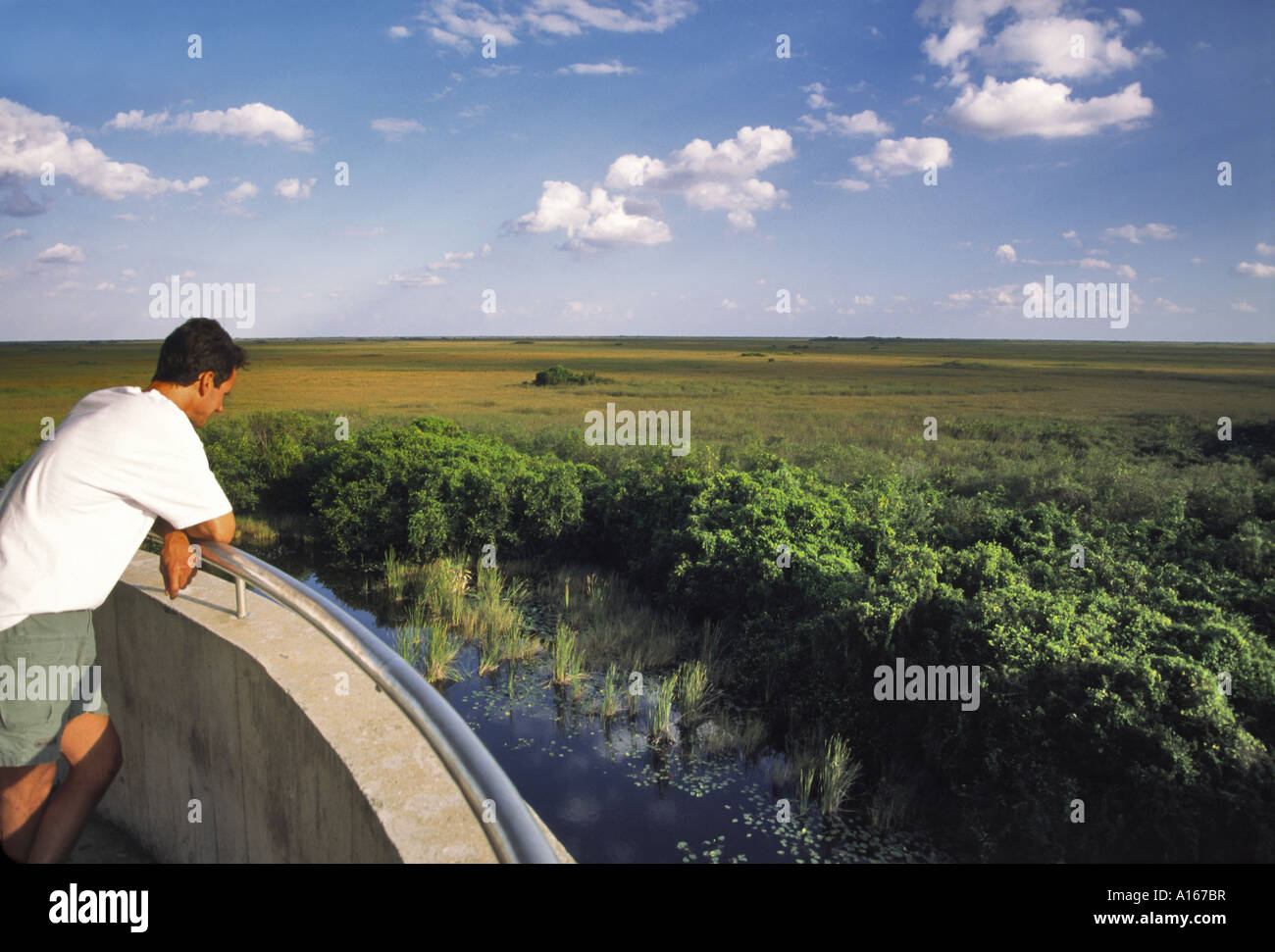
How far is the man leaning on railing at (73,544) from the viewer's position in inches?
94.4

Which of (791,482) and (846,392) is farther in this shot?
(846,392)

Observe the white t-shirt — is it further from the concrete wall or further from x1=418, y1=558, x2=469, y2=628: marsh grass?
x1=418, y1=558, x2=469, y2=628: marsh grass

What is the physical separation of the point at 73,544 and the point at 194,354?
0.76m

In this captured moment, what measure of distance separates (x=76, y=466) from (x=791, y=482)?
34.3ft

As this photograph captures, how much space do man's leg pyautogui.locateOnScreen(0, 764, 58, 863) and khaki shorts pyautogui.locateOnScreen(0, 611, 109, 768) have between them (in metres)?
0.06

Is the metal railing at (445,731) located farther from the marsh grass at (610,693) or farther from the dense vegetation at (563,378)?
the dense vegetation at (563,378)

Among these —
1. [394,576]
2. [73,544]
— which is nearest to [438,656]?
[394,576]

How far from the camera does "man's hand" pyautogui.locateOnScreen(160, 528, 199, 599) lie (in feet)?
9.87

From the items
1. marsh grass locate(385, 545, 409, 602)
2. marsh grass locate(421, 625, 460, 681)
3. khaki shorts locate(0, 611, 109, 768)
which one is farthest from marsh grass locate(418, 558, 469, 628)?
khaki shorts locate(0, 611, 109, 768)

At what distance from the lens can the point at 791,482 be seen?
1205 cm

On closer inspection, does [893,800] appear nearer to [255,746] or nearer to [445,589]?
[255,746]

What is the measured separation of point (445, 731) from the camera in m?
1.95
